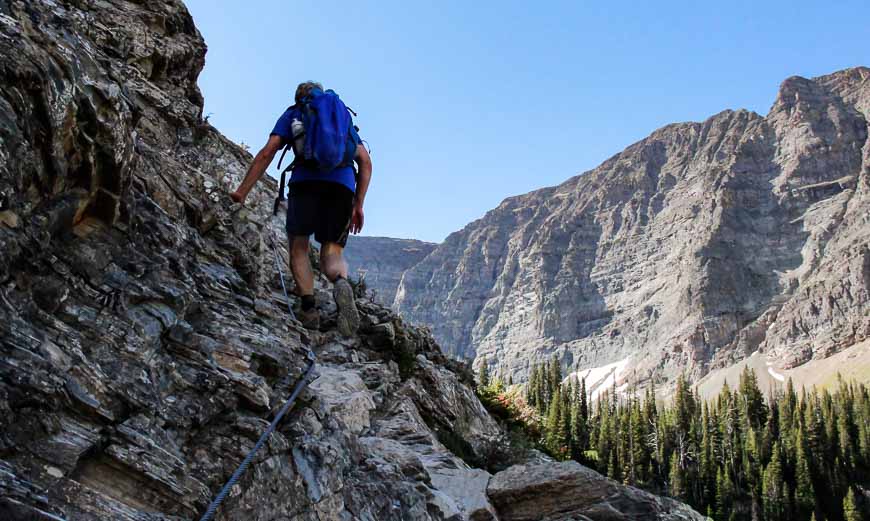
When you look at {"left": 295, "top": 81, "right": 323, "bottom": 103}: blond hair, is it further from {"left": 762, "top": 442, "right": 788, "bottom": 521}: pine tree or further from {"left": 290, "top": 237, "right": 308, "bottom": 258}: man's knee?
{"left": 762, "top": 442, "right": 788, "bottom": 521}: pine tree

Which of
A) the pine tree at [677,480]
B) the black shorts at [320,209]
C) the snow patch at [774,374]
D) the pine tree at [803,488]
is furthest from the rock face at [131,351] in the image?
the snow patch at [774,374]

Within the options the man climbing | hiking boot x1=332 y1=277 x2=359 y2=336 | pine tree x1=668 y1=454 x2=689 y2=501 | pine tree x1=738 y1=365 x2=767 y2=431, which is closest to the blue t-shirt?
the man climbing

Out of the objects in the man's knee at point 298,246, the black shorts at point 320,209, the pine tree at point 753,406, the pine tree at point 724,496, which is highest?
the pine tree at point 753,406

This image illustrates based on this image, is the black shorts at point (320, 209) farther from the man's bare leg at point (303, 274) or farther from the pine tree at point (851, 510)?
the pine tree at point (851, 510)

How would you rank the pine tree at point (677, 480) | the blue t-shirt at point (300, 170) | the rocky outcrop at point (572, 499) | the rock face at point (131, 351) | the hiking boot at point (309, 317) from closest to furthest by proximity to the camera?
the rock face at point (131, 351) < the blue t-shirt at point (300, 170) < the rocky outcrop at point (572, 499) < the hiking boot at point (309, 317) < the pine tree at point (677, 480)

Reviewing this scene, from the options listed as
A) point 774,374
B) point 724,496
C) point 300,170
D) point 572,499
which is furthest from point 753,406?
point 300,170

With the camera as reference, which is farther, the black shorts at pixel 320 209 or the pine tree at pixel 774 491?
the pine tree at pixel 774 491

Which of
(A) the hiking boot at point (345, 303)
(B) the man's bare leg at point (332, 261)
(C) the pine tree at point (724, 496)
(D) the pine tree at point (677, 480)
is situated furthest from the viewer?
(D) the pine tree at point (677, 480)

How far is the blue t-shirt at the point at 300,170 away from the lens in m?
7.02

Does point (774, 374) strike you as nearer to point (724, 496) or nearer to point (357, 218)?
point (724, 496)

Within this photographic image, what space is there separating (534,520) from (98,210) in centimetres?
514

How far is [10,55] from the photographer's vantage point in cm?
434

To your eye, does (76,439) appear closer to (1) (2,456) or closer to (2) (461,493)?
(1) (2,456)

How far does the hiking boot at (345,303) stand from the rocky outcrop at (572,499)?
2396 mm
